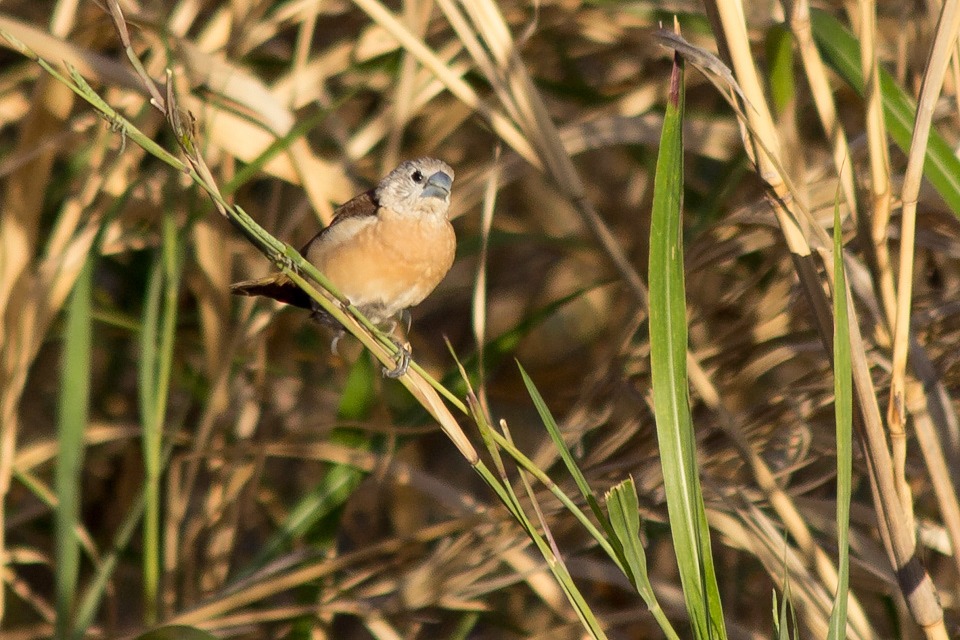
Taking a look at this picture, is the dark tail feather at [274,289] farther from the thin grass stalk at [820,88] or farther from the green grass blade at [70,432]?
the thin grass stalk at [820,88]

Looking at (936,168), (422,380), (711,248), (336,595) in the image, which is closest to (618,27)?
(711,248)

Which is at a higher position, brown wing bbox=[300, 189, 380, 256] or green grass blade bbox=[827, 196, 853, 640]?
brown wing bbox=[300, 189, 380, 256]

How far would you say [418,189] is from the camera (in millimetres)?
2148

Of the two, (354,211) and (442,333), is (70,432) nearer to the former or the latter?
(354,211)

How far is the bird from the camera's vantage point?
80.1 inches

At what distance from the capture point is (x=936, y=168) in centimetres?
154

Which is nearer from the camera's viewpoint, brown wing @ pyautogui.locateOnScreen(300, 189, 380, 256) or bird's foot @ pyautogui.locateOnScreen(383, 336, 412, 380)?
bird's foot @ pyautogui.locateOnScreen(383, 336, 412, 380)

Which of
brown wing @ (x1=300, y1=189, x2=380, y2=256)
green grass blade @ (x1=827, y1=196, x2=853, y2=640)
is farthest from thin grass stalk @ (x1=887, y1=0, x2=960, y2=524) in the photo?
brown wing @ (x1=300, y1=189, x2=380, y2=256)

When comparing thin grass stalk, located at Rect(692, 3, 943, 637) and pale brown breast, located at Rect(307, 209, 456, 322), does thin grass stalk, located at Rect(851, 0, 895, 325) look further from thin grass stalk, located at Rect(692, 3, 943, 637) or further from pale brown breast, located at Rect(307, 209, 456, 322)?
pale brown breast, located at Rect(307, 209, 456, 322)

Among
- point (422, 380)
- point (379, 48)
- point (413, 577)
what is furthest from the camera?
point (379, 48)

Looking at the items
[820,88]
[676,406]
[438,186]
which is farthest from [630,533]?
A: [438,186]

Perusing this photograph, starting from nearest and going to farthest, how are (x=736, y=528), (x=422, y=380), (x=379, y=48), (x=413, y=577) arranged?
(x=422, y=380), (x=736, y=528), (x=413, y=577), (x=379, y=48)

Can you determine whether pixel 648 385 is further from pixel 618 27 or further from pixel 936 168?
pixel 618 27

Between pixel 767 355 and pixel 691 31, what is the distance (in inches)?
37.9
